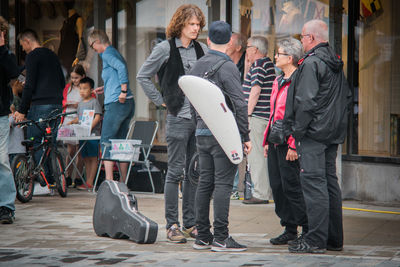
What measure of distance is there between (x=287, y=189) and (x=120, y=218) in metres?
1.48

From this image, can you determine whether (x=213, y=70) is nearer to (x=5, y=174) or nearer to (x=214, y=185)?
(x=214, y=185)

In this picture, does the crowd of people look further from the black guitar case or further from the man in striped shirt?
the man in striped shirt

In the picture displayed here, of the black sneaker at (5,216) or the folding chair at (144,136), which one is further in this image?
the folding chair at (144,136)

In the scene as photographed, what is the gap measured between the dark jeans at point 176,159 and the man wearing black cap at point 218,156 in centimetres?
51

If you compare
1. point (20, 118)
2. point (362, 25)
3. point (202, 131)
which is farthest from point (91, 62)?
point (202, 131)

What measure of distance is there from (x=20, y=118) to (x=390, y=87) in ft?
15.1

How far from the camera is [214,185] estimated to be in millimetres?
6281

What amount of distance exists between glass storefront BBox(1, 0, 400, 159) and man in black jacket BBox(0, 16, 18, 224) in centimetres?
391

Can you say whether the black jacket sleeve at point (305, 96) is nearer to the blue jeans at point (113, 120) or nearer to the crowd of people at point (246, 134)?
the crowd of people at point (246, 134)

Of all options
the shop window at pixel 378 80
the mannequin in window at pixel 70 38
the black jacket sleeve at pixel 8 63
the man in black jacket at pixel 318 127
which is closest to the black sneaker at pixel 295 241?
the man in black jacket at pixel 318 127

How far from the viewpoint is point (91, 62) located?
41.0 ft

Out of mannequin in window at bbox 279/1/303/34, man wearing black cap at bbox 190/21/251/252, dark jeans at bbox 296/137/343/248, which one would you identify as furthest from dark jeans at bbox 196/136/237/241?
mannequin in window at bbox 279/1/303/34

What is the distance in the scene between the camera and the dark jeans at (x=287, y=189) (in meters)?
6.58

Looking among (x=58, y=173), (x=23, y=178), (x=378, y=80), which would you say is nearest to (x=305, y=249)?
(x=378, y=80)
